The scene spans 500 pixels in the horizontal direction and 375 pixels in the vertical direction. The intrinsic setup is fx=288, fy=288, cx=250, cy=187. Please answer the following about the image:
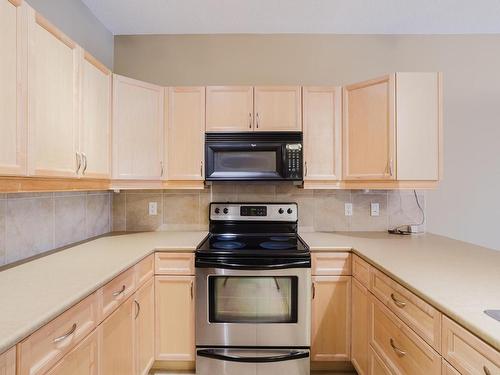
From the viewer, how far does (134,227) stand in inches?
101

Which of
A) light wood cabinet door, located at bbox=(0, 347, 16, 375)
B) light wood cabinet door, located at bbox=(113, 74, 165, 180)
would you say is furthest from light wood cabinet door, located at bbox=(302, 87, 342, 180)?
light wood cabinet door, located at bbox=(0, 347, 16, 375)

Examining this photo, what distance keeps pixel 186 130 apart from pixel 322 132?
1.08m

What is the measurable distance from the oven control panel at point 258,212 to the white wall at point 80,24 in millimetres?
1636

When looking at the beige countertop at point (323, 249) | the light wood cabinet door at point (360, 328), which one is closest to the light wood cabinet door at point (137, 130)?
the beige countertop at point (323, 249)

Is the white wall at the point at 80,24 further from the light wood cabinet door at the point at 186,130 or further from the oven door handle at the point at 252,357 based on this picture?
the oven door handle at the point at 252,357

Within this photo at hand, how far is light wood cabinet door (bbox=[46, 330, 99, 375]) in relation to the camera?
102 cm

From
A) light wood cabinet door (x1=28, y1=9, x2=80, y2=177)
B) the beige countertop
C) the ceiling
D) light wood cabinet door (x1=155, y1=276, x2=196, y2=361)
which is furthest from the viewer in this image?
the ceiling

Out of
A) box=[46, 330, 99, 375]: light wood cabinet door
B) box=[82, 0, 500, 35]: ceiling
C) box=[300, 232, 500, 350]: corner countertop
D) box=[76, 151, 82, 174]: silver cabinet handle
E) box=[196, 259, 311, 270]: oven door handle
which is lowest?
box=[46, 330, 99, 375]: light wood cabinet door

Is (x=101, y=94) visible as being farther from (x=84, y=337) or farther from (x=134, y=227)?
(x=84, y=337)

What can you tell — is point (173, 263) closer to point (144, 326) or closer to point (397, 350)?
point (144, 326)

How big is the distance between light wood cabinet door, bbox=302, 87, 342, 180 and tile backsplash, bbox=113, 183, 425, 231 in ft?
1.05

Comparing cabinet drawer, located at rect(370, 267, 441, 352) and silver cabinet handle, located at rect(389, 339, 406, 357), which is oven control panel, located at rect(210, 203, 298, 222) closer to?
cabinet drawer, located at rect(370, 267, 441, 352)

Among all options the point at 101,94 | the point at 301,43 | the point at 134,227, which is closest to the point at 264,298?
the point at 134,227

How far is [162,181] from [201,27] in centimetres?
137
